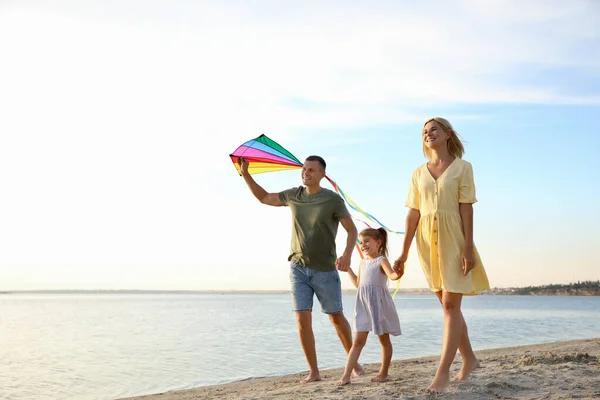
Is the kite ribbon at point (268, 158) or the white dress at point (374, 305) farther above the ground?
the kite ribbon at point (268, 158)

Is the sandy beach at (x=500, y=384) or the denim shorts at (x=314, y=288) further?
the denim shorts at (x=314, y=288)

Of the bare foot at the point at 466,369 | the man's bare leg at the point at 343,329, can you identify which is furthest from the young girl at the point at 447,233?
the man's bare leg at the point at 343,329

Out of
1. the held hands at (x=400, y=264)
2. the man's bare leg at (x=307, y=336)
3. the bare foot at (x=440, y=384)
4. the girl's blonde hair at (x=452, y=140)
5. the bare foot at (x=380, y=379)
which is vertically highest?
the girl's blonde hair at (x=452, y=140)

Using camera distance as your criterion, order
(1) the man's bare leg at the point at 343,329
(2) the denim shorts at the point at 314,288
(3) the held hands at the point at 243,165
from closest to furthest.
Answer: (2) the denim shorts at the point at 314,288 < (1) the man's bare leg at the point at 343,329 < (3) the held hands at the point at 243,165

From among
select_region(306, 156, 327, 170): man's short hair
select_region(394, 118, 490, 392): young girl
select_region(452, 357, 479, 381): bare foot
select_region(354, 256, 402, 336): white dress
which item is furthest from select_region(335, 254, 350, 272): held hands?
select_region(452, 357, 479, 381): bare foot

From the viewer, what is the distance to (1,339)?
14977 mm

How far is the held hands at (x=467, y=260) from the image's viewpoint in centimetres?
397

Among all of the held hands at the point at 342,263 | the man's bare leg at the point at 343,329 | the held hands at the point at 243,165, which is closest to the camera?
the held hands at the point at 342,263

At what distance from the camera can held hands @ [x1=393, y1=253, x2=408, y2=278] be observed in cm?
432

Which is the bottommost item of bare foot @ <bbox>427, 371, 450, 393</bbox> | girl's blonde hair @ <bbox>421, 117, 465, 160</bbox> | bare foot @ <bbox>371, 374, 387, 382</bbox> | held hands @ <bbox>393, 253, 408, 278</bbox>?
bare foot @ <bbox>371, 374, 387, 382</bbox>

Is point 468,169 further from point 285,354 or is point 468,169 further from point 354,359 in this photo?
point 285,354

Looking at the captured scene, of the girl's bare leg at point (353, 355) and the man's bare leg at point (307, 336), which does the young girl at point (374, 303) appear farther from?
the man's bare leg at point (307, 336)

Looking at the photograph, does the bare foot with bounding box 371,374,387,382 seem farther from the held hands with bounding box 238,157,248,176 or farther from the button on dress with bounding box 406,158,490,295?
the held hands with bounding box 238,157,248,176

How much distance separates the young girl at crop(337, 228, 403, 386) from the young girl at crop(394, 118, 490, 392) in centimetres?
53
